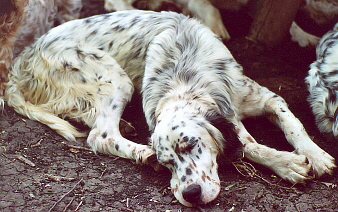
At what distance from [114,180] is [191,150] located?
0.67 m

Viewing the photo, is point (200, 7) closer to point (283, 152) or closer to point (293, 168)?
point (283, 152)

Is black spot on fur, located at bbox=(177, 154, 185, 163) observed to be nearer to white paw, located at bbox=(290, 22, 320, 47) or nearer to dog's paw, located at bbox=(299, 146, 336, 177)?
dog's paw, located at bbox=(299, 146, 336, 177)

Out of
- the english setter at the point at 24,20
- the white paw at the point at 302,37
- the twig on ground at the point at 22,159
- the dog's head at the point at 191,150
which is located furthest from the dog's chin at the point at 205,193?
the white paw at the point at 302,37

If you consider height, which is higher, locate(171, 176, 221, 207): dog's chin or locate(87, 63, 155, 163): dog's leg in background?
locate(171, 176, 221, 207): dog's chin

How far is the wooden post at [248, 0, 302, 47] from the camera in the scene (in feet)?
15.0

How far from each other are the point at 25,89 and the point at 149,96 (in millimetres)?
1327

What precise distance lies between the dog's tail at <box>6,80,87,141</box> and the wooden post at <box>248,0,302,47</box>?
7.40ft

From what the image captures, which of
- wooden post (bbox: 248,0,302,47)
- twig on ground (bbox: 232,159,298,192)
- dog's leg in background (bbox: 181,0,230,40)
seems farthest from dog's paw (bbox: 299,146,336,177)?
dog's leg in background (bbox: 181,0,230,40)

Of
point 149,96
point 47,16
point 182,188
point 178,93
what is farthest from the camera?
point 47,16

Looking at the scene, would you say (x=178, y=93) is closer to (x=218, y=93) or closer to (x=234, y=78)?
(x=218, y=93)

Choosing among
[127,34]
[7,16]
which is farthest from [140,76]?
[7,16]

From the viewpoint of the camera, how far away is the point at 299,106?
4215 mm

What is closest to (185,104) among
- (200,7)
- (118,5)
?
(200,7)

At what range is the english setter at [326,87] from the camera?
3723 mm
